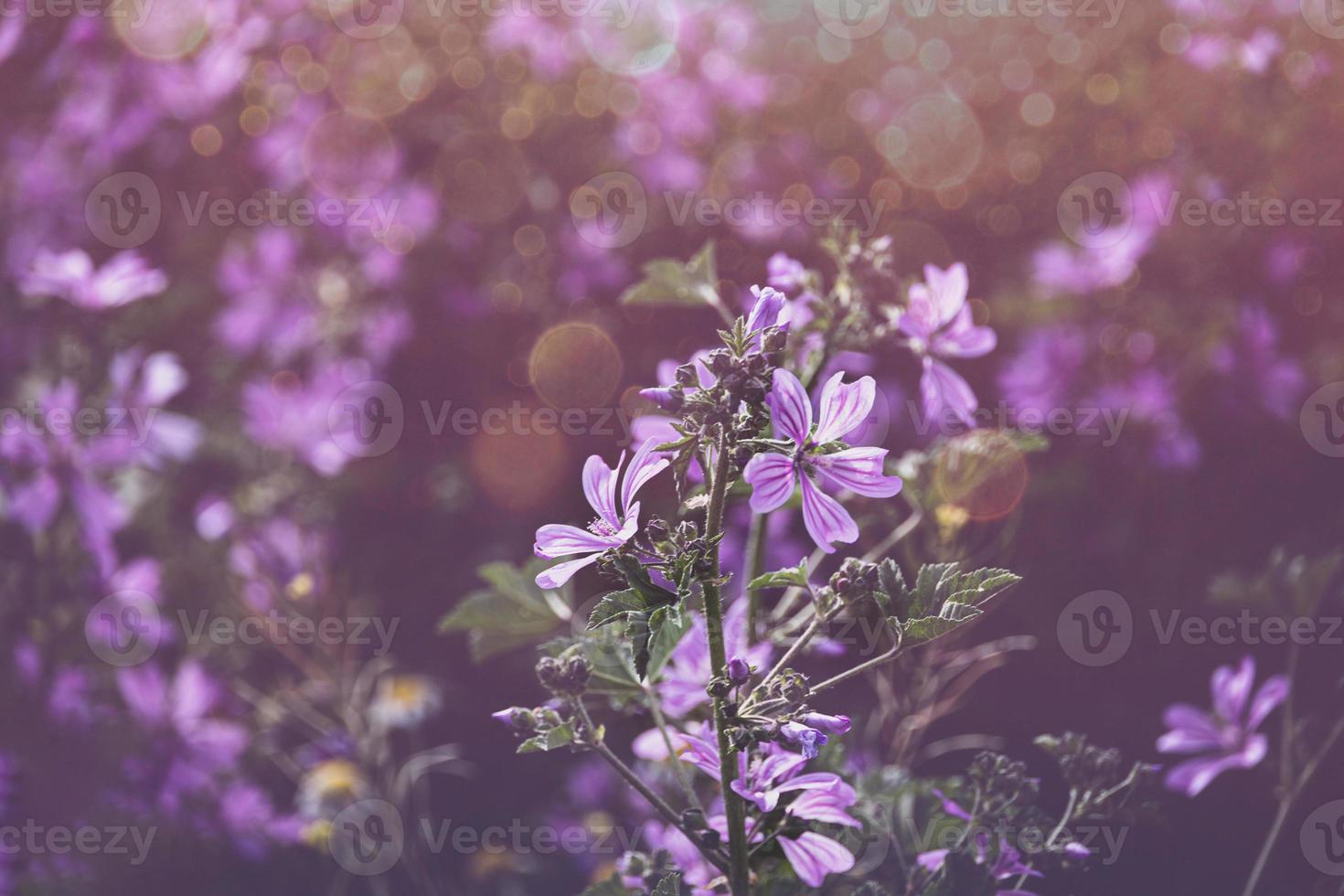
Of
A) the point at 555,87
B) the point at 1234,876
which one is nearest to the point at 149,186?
the point at 555,87

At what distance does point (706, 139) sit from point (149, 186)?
1.35 metres

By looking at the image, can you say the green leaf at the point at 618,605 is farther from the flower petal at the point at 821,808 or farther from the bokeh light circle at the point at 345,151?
the bokeh light circle at the point at 345,151

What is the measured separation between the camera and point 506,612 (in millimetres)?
1182

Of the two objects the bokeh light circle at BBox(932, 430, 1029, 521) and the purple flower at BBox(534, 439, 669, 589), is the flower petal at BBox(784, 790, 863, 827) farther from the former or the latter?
the bokeh light circle at BBox(932, 430, 1029, 521)

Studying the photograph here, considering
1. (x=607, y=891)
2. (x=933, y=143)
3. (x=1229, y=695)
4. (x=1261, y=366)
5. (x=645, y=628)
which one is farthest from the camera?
(x=933, y=143)

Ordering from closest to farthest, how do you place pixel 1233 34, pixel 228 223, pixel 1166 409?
pixel 1166 409
pixel 1233 34
pixel 228 223

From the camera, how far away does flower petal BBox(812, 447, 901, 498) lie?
A: 759 millimetres

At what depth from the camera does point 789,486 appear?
30.2 inches

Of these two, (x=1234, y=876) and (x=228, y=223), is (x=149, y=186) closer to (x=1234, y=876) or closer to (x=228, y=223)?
(x=228, y=223)

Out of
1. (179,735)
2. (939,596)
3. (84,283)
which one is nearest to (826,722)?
(939,596)

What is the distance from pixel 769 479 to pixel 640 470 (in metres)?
0.11

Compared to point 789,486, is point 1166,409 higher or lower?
lower

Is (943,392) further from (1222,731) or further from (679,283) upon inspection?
(1222,731)

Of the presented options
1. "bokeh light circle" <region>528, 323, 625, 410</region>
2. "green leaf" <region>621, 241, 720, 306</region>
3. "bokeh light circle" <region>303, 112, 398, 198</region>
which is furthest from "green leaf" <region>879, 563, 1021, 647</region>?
"bokeh light circle" <region>303, 112, 398, 198</region>
